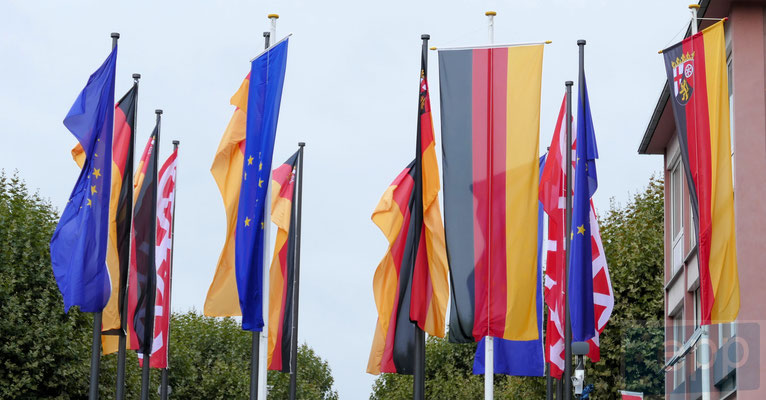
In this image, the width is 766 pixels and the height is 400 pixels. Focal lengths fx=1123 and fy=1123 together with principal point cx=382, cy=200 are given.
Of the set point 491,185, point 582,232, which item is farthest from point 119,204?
point 582,232

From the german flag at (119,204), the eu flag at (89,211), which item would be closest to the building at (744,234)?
the german flag at (119,204)

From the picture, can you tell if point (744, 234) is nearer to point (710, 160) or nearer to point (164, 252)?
point (710, 160)

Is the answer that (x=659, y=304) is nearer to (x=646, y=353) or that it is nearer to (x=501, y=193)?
(x=646, y=353)

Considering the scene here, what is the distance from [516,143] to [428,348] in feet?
162

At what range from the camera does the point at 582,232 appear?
20.1 m

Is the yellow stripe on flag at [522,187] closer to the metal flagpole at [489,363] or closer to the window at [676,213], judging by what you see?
the metal flagpole at [489,363]

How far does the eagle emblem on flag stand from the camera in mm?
17422

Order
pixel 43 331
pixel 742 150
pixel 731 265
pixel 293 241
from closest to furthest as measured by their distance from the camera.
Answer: pixel 731 265 → pixel 742 150 → pixel 293 241 → pixel 43 331

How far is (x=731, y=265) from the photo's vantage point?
54.1 feet

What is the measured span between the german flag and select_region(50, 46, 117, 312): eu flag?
66cm

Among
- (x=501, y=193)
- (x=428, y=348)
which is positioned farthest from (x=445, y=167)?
(x=428, y=348)

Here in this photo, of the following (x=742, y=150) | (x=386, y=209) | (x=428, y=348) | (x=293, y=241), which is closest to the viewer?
(x=386, y=209)

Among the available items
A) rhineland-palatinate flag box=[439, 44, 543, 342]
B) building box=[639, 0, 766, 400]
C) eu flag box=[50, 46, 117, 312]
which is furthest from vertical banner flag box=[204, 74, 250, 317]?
building box=[639, 0, 766, 400]

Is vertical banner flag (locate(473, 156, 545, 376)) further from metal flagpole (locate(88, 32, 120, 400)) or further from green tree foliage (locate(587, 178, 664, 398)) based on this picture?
green tree foliage (locate(587, 178, 664, 398))
